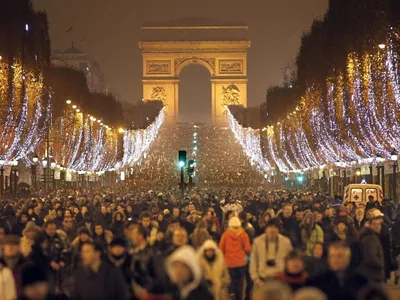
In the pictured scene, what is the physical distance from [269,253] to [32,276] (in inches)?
165

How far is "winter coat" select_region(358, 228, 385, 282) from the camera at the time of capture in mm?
14750

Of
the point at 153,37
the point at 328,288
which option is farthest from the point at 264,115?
the point at 328,288

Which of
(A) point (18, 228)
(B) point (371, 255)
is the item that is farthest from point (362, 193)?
(B) point (371, 255)

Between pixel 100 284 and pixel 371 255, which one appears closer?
pixel 100 284

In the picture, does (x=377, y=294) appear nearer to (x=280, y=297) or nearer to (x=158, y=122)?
(x=280, y=297)

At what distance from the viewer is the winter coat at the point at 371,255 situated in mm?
14750

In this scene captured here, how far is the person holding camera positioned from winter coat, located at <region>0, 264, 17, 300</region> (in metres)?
3.82

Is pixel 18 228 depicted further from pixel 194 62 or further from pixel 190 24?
pixel 190 24

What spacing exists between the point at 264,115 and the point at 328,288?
100795 millimetres

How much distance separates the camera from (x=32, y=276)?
37.8ft

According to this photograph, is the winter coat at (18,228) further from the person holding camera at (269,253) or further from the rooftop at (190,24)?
the rooftop at (190,24)

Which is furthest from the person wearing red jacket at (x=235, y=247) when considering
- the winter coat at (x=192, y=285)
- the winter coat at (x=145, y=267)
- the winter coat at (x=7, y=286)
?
the winter coat at (x=192, y=285)

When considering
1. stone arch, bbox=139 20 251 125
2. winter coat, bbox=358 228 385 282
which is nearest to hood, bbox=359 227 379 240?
winter coat, bbox=358 228 385 282

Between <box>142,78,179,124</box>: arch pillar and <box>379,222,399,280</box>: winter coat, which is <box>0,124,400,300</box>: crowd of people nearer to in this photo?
<box>379,222,399,280</box>: winter coat
